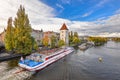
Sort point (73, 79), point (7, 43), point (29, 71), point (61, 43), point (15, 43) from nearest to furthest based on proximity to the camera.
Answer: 1. point (73, 79)
2. point (29, 71)
3. point (15, 43)
4. point (7, 43)
5. point (61, 43)

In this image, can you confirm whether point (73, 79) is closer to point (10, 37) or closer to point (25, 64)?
point (25, 64)

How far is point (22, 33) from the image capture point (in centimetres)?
Answer: 3269

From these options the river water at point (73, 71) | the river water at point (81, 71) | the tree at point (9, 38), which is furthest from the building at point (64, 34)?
the river water at point (73, 71)

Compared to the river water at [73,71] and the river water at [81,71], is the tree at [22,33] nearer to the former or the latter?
the river water at [73,71]

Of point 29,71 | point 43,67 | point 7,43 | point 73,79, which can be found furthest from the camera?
point 7,43

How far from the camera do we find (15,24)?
33625mm

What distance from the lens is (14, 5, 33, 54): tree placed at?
32344 millimetres

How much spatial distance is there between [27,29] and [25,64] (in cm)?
1483

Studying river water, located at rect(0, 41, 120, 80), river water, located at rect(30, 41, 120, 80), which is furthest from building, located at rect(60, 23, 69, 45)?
river water, located at rect(0, 41, 120, 80)

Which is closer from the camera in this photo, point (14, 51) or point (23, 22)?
point (23, 22)

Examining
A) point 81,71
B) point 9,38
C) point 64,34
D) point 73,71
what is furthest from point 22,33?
point 64,34

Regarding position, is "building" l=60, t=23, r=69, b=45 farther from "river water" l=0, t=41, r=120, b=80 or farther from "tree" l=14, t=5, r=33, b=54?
"river water" l=0, t=41, r=120, b=80

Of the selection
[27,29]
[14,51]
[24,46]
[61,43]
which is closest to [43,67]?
[24,46]

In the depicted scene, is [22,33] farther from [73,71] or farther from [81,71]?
[81,71]
